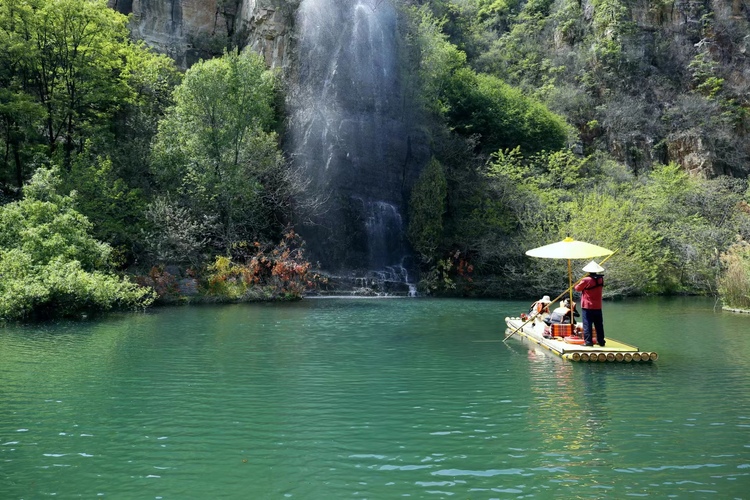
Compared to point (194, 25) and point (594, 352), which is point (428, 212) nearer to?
point (594, 352)

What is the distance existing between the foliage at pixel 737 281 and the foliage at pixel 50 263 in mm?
19894

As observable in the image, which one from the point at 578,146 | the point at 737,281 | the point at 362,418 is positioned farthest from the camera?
the point at 578,146

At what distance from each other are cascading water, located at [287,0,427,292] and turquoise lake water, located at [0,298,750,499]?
53.2 feet

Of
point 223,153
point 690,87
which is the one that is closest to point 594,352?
point 223,153

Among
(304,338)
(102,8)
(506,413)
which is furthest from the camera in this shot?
(102,8)

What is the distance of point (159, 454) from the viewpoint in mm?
6965

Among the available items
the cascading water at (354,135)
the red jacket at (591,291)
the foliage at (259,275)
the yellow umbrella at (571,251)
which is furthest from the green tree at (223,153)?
the red jacket at (591,291)

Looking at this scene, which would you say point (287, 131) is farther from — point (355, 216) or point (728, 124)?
point (728, 124)

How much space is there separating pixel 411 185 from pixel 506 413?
85.1 ft

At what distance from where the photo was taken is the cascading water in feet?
106

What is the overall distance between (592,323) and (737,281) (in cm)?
1203

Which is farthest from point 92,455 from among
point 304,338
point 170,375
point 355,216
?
point 355,216

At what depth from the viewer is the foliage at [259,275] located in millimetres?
26188

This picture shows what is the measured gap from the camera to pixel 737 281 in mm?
22344
